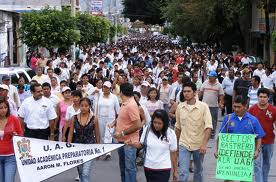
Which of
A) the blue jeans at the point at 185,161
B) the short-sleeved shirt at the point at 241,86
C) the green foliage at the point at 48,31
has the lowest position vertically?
the blue jeans at the point at 185,161

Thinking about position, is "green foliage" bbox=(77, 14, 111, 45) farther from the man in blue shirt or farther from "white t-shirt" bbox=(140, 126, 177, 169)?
"white t-shirt" bbox=(140, 126, 177, 169)

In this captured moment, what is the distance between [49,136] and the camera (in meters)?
10.0

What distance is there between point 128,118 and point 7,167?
1.73 m

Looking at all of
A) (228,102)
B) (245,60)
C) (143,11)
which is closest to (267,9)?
(245,60)

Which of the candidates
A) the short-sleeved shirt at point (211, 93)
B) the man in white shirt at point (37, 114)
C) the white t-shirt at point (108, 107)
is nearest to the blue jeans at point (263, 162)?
the white t-shirt at point (108, 107)

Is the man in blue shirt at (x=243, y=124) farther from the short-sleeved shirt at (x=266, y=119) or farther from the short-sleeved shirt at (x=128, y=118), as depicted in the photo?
the short-sleeved shirt at (x=128, y=118)

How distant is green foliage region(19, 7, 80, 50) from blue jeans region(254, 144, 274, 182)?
2205cm

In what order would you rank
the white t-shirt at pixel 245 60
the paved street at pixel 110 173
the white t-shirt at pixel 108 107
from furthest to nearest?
the white t-shirt at pixel 245 60 → the white t-shirt at pixel 108 107 → the paved street at pixel 110 173

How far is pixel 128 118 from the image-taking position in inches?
338

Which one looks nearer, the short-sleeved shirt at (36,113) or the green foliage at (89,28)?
the short-sleeved shirt at (36,113)

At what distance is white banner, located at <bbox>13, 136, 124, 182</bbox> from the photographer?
319 inches

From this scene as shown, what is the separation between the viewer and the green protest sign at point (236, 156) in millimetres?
8102

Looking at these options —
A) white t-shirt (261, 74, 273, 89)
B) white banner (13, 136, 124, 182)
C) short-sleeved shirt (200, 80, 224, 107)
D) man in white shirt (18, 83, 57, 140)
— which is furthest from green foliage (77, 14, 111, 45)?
white banner (13, 136, 124, 182)

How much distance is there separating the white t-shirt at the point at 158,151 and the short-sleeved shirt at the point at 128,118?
1110 millimetres
